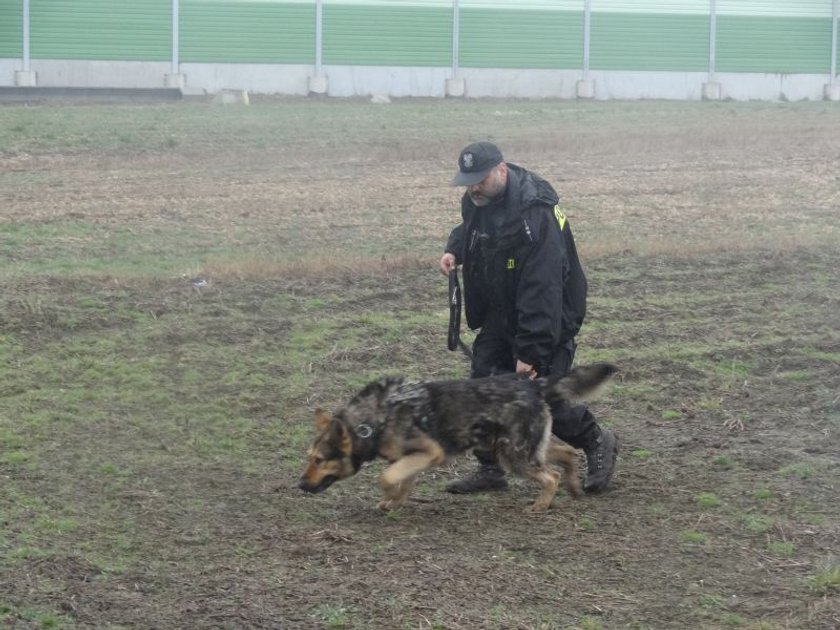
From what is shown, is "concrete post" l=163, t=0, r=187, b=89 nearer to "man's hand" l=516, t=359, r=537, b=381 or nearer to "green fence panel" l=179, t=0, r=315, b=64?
"green fence panel" l=179, t=0, r=315, b=64

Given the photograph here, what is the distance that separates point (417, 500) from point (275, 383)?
2254 millimetres

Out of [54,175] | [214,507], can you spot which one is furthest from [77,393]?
[54,175]

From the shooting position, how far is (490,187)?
6.67m

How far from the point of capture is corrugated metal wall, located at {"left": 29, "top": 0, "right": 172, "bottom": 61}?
30484 millimetres

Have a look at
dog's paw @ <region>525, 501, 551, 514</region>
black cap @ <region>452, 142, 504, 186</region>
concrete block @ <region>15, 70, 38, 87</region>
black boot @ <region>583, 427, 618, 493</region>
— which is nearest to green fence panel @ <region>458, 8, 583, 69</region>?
concrete block @ <region>15, 70, 38, 87</region>

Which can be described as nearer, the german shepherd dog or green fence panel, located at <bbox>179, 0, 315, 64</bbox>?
the german shepherd dog

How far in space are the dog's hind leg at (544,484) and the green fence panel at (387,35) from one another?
26461 mm

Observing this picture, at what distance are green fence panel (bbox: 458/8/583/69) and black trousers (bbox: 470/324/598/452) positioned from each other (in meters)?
26.6

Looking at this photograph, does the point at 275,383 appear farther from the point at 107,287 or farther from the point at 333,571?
the point at 333,571

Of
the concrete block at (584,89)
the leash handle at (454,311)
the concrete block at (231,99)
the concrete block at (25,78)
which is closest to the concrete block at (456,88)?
the concrete block at (584,89)

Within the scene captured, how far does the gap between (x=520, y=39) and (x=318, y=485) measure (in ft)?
92.9

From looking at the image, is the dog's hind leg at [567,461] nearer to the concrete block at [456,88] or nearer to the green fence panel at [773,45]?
the concrete block at [456,88]

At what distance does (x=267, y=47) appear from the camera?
31.7 m

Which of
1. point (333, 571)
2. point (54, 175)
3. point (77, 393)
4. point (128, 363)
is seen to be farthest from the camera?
point (54, 175)
